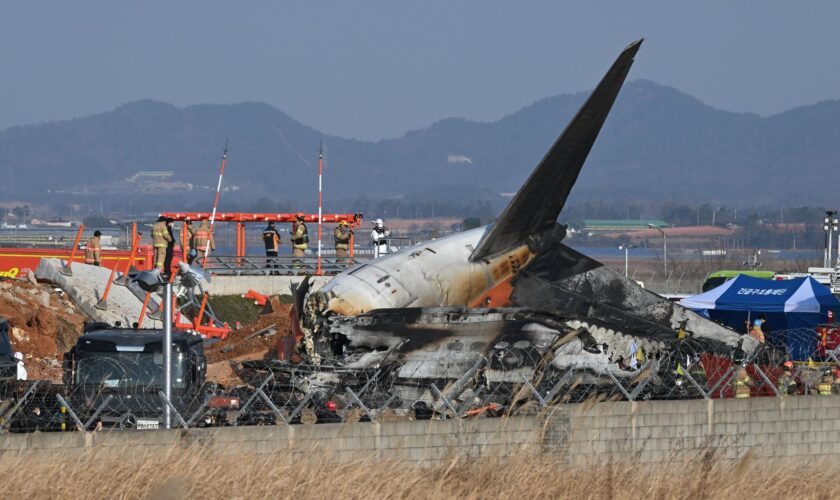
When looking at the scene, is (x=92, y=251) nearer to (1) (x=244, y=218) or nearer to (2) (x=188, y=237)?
(2) (x=188, y=237)

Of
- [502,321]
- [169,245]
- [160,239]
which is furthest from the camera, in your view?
[160,239]

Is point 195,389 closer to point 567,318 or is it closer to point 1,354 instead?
point 1,354

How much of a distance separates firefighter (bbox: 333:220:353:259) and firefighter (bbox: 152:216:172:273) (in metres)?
7.71

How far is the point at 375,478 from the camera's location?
56.0 ft

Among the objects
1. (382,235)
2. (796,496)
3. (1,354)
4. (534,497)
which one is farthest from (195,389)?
(382,235)

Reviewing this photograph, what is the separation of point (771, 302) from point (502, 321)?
17.4 meters

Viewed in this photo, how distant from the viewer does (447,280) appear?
89.8 feet

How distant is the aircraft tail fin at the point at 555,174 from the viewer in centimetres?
2766

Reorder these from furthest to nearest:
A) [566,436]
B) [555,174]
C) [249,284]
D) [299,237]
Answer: [299,237], [249,284], [555,174], [566,436]

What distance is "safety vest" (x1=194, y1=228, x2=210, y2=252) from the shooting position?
43.6 meters

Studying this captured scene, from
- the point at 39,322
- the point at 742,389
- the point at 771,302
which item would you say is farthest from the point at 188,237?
the point at 742,389

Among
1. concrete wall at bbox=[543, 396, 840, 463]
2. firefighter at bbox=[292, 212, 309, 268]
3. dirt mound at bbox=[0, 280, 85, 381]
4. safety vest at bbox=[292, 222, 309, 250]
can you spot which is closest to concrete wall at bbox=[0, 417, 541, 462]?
concrete wall at bbox=[543, 396, 840, 463]

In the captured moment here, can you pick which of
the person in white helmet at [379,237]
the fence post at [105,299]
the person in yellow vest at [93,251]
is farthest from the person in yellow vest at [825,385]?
the person in yellow vest at [93,251]

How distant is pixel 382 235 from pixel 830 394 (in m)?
22.1
